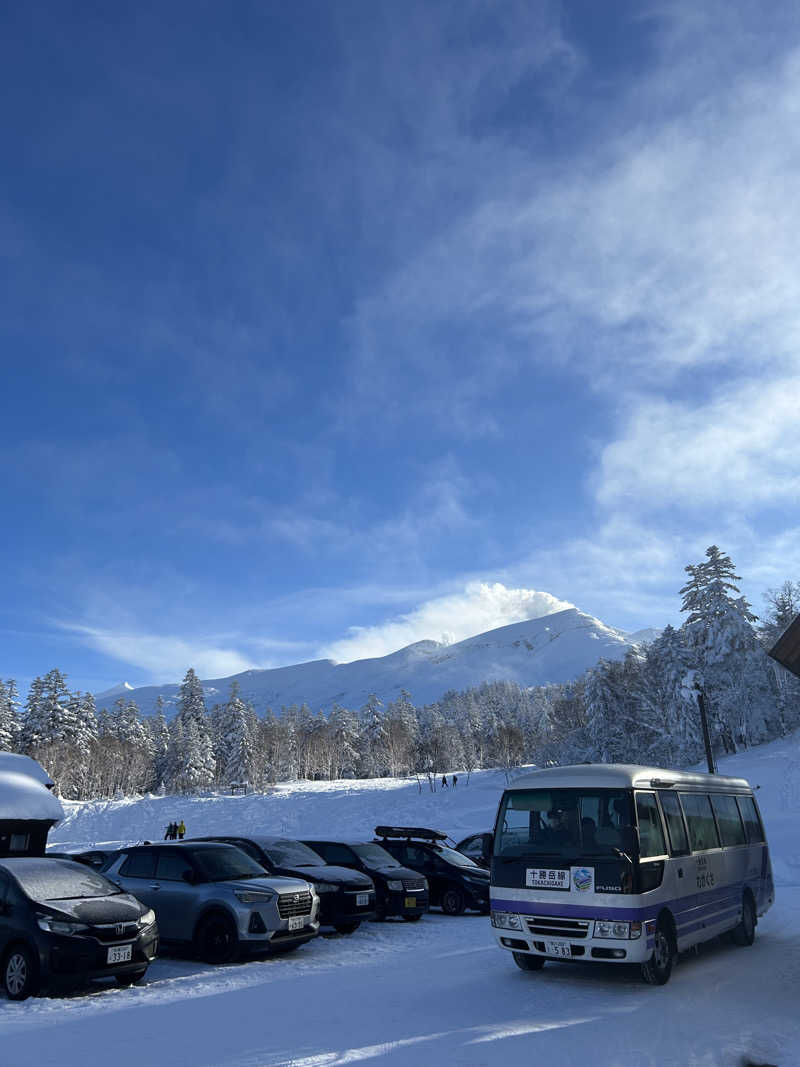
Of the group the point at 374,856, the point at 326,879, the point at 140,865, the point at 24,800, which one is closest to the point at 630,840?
the point at 326,879

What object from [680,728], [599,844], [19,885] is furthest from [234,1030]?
[680,728]

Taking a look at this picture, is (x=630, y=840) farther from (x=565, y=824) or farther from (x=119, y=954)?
(x=119, y=954)

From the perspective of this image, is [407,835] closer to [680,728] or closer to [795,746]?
[795,746]

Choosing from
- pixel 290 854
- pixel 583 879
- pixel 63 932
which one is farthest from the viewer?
pixel 290 854

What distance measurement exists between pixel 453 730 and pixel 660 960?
130m

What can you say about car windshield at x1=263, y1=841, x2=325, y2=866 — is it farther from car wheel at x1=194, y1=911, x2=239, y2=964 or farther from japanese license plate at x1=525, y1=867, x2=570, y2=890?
japanese license plate at x1=525, y1=867, x2=570, y2=890

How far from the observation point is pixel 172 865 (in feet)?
40.1

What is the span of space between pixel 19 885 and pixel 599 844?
24.1 ft

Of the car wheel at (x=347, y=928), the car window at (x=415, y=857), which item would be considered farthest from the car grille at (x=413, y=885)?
the car window at (x=415, y=857)

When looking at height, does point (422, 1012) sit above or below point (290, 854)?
below

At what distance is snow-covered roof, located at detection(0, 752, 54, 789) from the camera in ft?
64.9

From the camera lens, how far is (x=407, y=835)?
19.8 meters

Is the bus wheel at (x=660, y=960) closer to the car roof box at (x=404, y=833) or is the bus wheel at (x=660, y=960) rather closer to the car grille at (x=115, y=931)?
the car grille at (x=115, y=931)

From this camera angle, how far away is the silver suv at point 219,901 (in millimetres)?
11211
